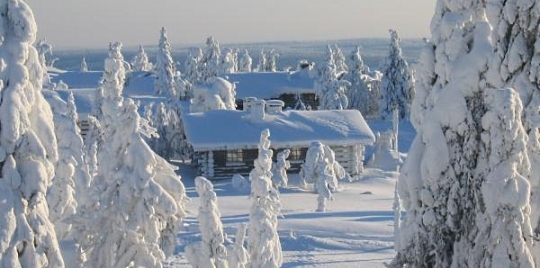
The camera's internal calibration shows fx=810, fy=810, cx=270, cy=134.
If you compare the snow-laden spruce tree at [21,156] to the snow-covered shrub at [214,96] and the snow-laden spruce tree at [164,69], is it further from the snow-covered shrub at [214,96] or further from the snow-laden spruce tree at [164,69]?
the snow-laden spruce tree at [164,69]

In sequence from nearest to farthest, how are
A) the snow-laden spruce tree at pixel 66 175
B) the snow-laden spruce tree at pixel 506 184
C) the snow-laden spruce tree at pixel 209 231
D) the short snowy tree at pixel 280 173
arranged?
the snow-laden spruce tree at pixel 506 184
the snow-laden spruce tree at pixel 209 231
the snow-laden spruce tree at pixel 66 175
the short snowy tree at pixel 280 173

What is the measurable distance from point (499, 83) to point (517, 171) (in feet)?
3.66

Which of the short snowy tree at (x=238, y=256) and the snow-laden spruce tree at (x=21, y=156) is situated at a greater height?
the snow-laden spruce tree at (x=21, y=156)

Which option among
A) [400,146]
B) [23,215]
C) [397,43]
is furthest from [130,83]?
[23,215]

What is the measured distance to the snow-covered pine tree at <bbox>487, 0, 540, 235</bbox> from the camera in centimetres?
944

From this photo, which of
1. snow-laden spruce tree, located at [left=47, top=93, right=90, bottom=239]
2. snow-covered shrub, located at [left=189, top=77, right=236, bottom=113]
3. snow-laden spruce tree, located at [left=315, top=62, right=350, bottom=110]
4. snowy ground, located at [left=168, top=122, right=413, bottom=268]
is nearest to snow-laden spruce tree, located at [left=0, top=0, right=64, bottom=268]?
snow-laden spruce tree, located at [left=47, top=93, right=90, bottom=239]

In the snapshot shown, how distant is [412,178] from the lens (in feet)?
33.6

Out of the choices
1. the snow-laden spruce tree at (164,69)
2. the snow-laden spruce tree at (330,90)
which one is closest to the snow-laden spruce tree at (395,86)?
the snow-laden spruce tree at (330,90)

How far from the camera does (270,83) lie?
6706cm

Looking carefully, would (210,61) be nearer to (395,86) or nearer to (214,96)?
(395,86)

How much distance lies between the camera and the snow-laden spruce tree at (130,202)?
14.2 m

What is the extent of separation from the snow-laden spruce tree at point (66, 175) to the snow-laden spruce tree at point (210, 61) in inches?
1768

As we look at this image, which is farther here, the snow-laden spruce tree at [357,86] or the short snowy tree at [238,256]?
the snow-laden spruce tree at [357,86]

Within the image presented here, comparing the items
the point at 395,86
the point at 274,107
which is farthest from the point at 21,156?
the point at 395,86
